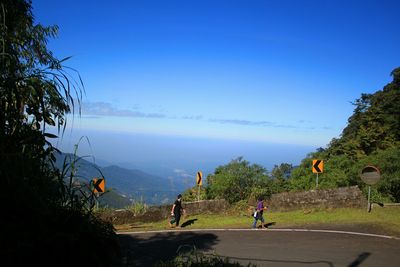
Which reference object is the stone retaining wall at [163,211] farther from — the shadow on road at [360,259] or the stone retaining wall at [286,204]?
the shadow on road at [360,259]

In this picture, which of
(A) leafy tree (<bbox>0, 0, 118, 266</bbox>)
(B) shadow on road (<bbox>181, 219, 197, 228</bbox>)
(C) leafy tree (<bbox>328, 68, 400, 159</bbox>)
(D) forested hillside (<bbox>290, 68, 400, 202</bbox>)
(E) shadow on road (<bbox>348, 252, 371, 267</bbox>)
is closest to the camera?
(A) leafy tree (<bbox>0, 0, 118, 266</bbox>)

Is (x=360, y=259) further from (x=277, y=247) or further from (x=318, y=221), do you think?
(x=318, y=221)

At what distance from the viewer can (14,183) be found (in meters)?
2.84

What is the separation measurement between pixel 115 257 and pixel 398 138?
1202 inches

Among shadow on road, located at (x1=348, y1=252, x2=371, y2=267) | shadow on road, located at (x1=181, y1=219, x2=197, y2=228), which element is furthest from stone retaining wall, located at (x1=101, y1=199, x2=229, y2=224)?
shadow on road, located at (x1=348, y1=252, x2=371, y2=267)

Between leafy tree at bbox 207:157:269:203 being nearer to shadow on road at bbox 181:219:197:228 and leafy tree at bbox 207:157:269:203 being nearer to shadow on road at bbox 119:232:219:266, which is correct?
shadow on road at bbox 181:219:197:228

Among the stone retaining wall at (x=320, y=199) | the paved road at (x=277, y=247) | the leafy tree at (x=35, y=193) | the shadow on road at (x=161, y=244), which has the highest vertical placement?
the leafy tree at (x=35, y=193)

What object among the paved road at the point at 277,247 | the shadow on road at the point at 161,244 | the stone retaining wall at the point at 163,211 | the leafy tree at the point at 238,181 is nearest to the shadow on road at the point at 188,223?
the stone retaining wall at the point at 163,211

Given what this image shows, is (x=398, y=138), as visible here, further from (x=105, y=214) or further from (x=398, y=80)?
(x=105, y=214)

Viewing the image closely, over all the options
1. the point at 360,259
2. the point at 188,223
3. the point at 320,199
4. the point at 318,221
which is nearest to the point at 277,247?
the point at 360,259

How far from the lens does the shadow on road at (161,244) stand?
12306mm

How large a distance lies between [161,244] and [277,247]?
4115mm

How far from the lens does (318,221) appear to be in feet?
60.0

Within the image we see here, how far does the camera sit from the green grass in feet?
55.0
